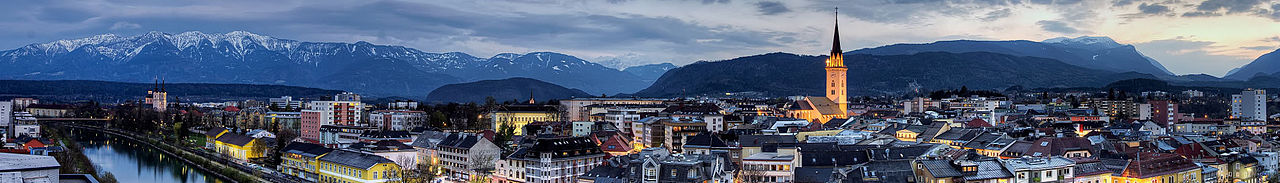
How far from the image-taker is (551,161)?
113ft

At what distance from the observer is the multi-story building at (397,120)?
69.8 metres

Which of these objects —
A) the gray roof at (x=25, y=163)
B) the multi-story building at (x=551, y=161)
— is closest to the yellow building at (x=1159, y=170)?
the multi-story building at (x=551, y=161)

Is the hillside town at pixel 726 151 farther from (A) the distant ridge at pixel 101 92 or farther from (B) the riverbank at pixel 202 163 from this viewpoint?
(A) the distant ridge at pixel 101 92

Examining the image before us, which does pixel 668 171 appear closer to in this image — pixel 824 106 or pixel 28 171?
pixel 28 171

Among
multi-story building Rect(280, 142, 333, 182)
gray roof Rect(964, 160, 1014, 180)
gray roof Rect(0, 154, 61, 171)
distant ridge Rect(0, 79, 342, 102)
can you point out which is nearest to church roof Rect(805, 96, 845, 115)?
multi-story building Rect(280, 142, 333, 182)

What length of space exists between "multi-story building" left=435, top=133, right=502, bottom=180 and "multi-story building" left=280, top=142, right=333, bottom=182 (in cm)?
476

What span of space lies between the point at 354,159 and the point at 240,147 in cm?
1573

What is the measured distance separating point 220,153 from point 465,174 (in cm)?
2112

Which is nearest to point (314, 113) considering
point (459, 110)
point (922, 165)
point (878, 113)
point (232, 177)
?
point (459, 110)

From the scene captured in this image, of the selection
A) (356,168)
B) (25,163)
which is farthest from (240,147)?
(25,163)

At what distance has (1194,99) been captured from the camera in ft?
314

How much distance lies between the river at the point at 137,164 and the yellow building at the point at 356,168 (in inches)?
248

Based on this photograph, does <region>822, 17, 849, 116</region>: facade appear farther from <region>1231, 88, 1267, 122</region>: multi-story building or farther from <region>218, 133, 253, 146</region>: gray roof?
<region>218, 133, 253, 146</region>: gray roof

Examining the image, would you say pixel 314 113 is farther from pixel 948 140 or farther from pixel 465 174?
pixel 948 140
